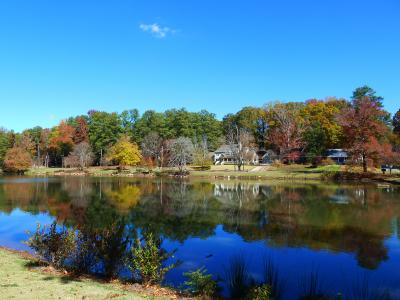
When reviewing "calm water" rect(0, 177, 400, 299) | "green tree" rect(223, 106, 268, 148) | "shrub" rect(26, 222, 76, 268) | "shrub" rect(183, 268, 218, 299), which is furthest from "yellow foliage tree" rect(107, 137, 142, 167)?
"shrub" rect(183, 268, 218, 299)

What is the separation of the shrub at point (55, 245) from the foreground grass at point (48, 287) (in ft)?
2.19

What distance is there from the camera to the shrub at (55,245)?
11.2 meters

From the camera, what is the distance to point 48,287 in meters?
9.03

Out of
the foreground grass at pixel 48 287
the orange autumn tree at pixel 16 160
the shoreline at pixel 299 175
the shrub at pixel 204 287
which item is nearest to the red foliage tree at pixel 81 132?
the orange autumn tree at pixel 16 160

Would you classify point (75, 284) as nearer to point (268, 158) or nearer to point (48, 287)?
point (48, 287)

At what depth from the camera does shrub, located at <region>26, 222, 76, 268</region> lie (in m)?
11.2

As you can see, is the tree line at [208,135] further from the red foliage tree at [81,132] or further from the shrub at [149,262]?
the shrub at [149,262]

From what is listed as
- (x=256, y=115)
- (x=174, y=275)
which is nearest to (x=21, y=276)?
(x=174, y=275)

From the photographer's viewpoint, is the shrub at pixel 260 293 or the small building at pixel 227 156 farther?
the small building at pixel 227 156

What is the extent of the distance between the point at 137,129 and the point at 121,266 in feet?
300

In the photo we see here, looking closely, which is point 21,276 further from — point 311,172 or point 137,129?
point 137,129

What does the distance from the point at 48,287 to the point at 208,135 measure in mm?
94764

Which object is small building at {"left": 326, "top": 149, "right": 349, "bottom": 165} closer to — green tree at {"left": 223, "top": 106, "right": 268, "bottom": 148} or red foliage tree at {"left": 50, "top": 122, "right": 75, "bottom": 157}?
green tree at {"left": 223, "top": 106, "right": 268, "bottom": 148}

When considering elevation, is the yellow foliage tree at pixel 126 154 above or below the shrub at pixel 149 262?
above
